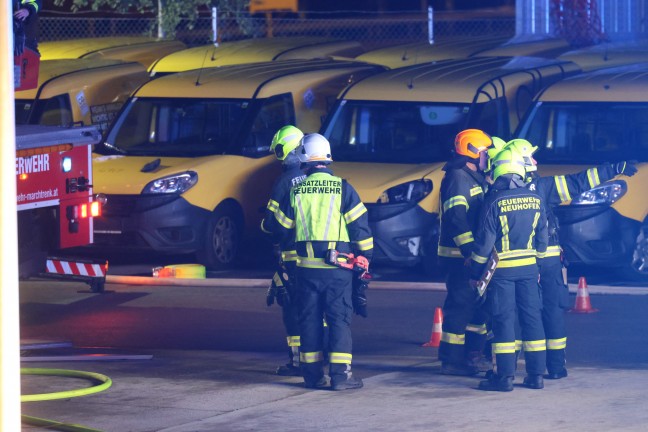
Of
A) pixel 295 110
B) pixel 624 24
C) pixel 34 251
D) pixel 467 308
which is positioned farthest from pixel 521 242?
pixel 624 24

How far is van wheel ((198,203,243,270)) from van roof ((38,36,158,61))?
17.5ft

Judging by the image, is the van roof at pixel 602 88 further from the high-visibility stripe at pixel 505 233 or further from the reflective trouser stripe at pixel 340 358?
the reflective trouser stripe at pixel 340 358

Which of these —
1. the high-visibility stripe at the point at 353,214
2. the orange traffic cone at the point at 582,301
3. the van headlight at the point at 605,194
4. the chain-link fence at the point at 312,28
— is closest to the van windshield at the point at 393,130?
the van headlight at the point at 605,194

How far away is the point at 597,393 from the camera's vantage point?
975 centimetres

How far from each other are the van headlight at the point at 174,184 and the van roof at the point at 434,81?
1.75m

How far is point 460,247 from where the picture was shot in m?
10.4

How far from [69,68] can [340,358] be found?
28.6 feet

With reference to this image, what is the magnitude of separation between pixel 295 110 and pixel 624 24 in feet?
32.2

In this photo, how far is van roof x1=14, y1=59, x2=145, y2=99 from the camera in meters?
17.3

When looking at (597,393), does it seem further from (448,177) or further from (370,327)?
(370,327)

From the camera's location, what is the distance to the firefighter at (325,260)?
33.2ft

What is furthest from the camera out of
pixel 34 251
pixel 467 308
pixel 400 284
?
pixel 400 284

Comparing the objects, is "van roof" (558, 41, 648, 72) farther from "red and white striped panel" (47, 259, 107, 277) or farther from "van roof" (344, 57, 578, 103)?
"red and white striped panel" (47, 259, 107, 277)

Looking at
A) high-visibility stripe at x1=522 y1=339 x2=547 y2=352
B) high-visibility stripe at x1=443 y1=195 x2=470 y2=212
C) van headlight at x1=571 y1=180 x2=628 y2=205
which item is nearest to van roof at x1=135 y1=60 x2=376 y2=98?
van headlight at x1=571 y1=180 x2=628 y2=205
